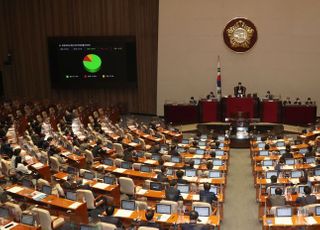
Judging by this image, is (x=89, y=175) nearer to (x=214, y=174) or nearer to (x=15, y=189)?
(x=15, y=189)

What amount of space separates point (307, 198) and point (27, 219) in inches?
293

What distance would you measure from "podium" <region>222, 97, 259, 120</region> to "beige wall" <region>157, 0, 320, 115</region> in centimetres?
298

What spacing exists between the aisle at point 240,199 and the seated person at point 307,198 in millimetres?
1583

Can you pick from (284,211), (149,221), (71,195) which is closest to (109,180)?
(71,195)

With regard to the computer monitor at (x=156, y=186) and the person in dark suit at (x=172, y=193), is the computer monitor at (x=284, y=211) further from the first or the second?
the computer monitor at (x=156, y=186)

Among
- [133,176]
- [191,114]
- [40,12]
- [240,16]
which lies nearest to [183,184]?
[133,176]

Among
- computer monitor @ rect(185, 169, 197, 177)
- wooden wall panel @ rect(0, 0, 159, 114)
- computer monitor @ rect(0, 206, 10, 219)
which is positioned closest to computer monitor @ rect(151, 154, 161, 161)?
computer monitor @ rect(185, 169, 197, 177)

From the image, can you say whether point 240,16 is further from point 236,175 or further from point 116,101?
point 236,175

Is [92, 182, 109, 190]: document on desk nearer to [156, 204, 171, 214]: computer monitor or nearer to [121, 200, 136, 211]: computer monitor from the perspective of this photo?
[121, 200, 136, 211]: computer monitor

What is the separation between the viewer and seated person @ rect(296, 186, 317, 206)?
A: 12.1m

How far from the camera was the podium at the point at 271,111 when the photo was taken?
27.4 m

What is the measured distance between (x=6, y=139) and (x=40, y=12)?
15199 mm

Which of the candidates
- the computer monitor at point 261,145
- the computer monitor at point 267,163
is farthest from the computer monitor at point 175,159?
the computer monitor at point 261,145

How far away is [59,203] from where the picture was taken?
12656 mm
